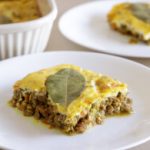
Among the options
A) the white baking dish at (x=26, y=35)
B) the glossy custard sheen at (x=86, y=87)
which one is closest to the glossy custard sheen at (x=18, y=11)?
the white baking dish at (x=26, y=35)

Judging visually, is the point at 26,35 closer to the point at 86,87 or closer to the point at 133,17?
the point at 86,87

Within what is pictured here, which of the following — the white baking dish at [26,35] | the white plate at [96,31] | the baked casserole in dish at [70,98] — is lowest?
the white plate at [96,31]

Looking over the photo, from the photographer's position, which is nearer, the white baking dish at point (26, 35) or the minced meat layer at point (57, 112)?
the minced meat layer at point (57, 112)

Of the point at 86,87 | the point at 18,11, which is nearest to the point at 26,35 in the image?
the point at 18,11

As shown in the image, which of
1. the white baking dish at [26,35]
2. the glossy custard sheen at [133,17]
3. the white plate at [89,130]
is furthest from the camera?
the glossy custard sheen at [133,17]

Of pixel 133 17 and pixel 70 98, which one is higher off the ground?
pixel 70 98

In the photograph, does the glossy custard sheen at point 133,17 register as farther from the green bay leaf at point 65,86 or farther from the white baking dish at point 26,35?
the green bay leaf at point 65,86
